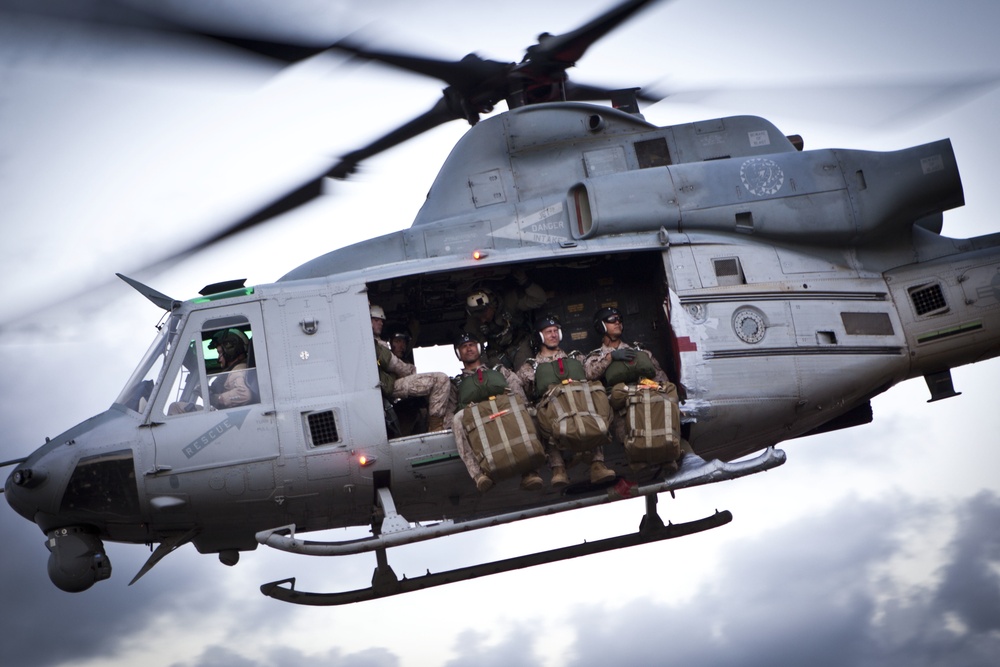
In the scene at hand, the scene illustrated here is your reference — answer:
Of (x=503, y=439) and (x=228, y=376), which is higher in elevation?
(x=228, y=376)

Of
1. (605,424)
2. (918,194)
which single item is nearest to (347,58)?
(605,424)

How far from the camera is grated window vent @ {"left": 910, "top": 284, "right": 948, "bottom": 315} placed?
1188 cm

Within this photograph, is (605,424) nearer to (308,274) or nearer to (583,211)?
(583,211)

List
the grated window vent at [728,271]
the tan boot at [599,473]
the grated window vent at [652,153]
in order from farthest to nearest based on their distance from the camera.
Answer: the grated window vent at [652,153] < the grated window vent at [728,271] < the tan boot at [599,473]

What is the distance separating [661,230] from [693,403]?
1490 millimetres

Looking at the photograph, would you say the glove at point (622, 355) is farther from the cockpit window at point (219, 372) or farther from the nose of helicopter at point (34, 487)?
the nose of helicopter at point (34, 487)

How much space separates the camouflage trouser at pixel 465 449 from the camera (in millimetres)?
10661

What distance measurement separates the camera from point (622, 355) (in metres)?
11.1

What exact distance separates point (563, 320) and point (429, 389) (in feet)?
5.35

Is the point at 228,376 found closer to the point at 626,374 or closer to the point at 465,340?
the point at 465,340

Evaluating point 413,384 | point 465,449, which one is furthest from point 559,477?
point 413,384

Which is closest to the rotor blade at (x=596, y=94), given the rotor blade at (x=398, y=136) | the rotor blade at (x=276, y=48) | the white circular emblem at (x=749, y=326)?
the rotor blade at (x=398, y=136)

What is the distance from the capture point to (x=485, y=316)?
1180 centimetres

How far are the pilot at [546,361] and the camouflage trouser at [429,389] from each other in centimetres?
64
